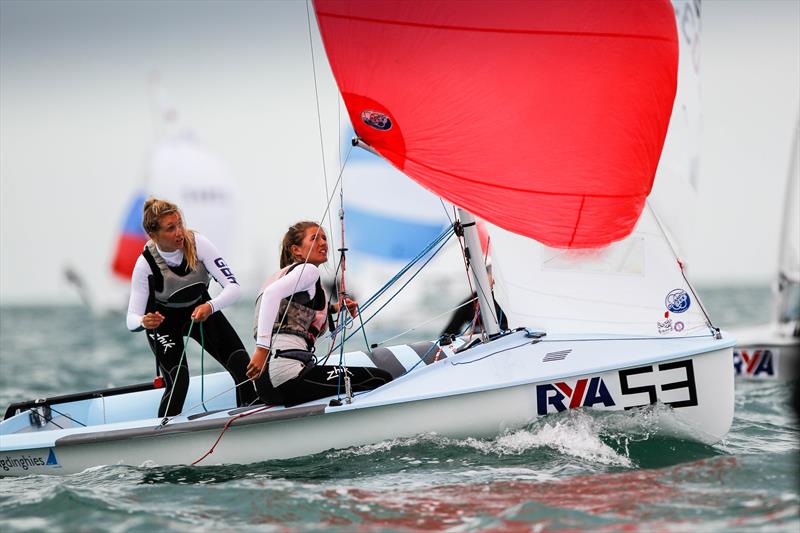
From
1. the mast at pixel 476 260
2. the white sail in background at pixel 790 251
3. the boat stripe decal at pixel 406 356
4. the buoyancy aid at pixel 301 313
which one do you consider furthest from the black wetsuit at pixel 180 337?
the white sail in background at pixel 790 251

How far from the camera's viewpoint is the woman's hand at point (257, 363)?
→ 462cm

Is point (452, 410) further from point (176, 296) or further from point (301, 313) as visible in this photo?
point (176, 296)

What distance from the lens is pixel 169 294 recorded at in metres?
4.90

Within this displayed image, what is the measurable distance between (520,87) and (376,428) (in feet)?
6.07

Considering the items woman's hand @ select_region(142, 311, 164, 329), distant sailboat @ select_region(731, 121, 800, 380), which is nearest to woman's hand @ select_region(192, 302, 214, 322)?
woman's hand @ select_region(142, 311, 164, 329)

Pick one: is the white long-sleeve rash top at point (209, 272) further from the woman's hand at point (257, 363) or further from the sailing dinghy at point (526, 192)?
the sailing dinghy at point (526, 192)

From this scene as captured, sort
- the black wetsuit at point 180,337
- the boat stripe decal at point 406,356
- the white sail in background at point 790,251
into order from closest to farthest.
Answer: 1. the black wetsuit at point 180,337
2. the boat stripe decal at point 406,356
3. the white sail in background at point 790,251

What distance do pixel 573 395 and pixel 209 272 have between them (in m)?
1.97

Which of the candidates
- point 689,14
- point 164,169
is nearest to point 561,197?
point 689,14

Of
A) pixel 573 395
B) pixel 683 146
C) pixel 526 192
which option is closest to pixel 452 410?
pixel 573 395

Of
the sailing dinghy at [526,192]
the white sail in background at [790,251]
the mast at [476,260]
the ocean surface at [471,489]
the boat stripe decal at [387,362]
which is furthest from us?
the white sail in background at [790,251]

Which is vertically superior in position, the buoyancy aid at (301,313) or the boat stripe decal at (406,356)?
the buoyancy aid at (301,313)

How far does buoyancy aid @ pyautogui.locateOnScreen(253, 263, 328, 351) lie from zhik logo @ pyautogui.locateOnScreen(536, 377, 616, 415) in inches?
46.5

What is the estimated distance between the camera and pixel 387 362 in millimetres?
5539
